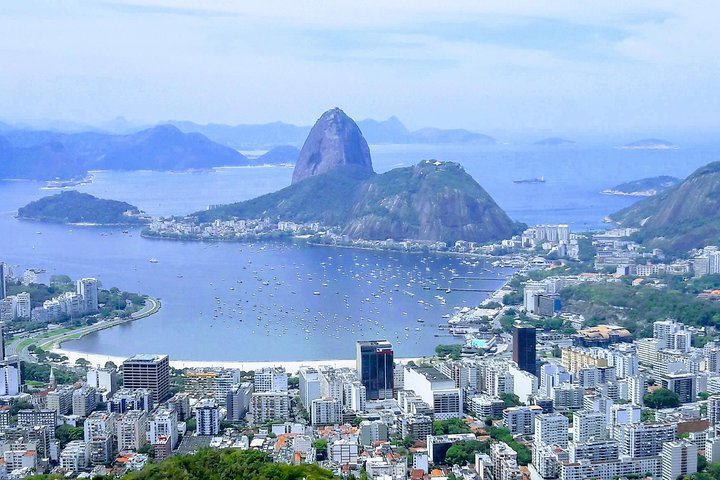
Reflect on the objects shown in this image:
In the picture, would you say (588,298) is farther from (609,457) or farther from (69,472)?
(69,472)

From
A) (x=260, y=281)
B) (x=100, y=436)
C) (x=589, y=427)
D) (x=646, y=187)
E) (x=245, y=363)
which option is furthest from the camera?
(x=646, y=187)

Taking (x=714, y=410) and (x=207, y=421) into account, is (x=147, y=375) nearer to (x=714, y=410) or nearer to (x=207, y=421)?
(x=207, y=421)

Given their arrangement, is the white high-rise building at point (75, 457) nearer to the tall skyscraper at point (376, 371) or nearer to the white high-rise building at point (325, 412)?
the white high-rise building at point (325, 412)

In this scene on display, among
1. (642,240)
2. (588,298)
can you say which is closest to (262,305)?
(588,298)

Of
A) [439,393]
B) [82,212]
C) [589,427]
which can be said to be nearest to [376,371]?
[439,393]

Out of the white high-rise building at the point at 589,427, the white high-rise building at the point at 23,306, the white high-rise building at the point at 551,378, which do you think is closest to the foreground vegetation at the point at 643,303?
the white high-rise building at the point at 551,378

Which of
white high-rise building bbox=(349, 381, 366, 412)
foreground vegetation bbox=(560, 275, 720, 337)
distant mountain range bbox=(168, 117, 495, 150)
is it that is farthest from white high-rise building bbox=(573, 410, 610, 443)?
distant mountain range bbox=(168, 117, 495, 150)
